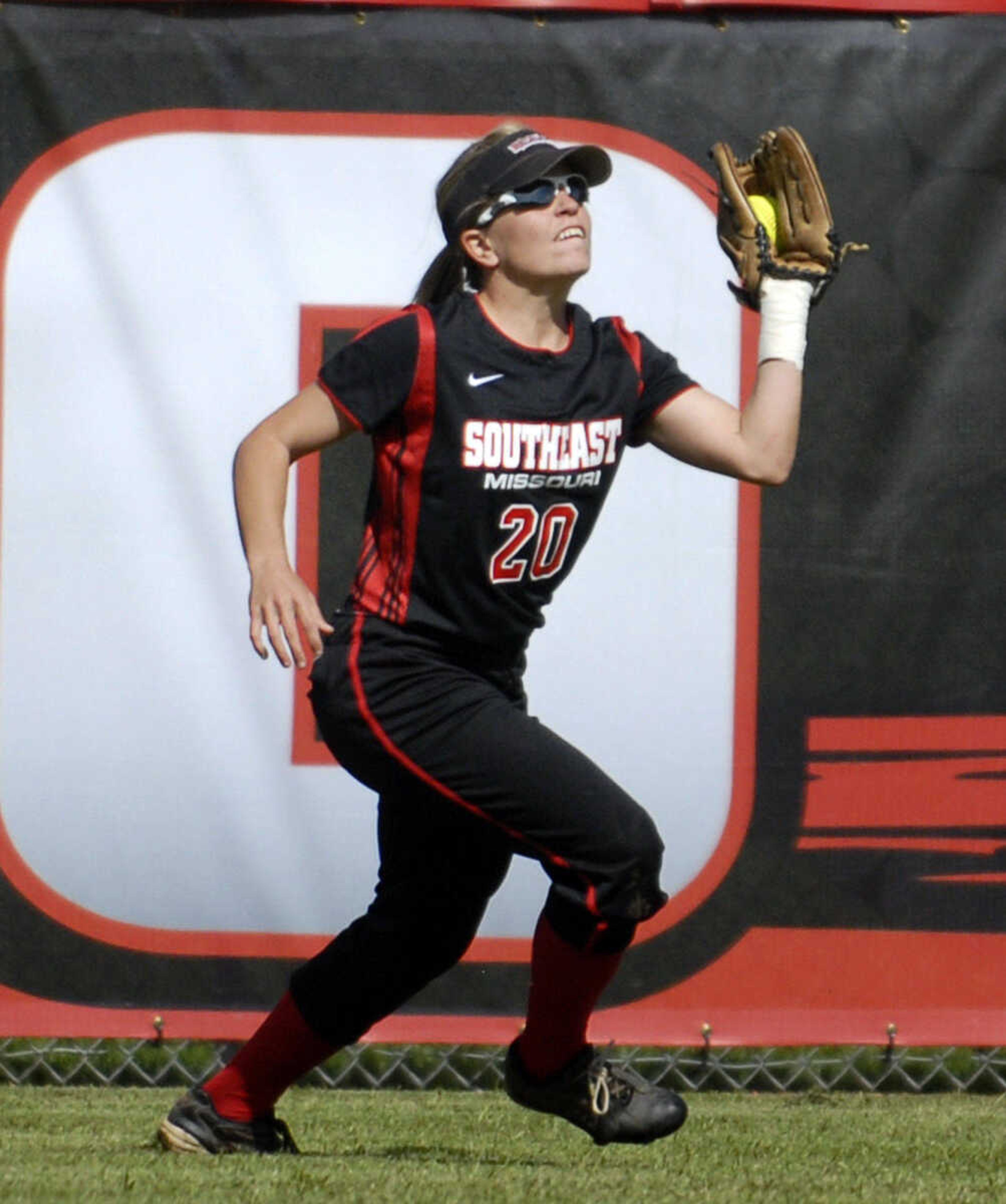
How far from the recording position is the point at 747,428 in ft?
10.6

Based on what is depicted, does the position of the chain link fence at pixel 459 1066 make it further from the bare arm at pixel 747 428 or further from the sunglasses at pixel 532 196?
the sunglasses at pixel 532 196

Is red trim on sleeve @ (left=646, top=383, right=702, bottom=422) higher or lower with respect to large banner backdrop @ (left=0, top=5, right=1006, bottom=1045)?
higher

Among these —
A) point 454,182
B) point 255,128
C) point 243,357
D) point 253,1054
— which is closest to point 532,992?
point 253,1054

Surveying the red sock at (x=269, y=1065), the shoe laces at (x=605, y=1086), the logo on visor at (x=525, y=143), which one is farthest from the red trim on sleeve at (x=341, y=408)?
the shoe laces at (x=605, y=1086)

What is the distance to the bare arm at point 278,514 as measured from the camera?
115 inches

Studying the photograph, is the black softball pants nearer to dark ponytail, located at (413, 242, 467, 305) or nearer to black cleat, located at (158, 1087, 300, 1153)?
black cleat, located at (158, 1087, 300, 1153)

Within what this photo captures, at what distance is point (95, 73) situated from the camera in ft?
14.7

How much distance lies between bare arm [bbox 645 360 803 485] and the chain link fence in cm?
167

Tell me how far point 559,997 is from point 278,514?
793mm

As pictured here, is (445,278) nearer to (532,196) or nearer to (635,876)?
(532,196)

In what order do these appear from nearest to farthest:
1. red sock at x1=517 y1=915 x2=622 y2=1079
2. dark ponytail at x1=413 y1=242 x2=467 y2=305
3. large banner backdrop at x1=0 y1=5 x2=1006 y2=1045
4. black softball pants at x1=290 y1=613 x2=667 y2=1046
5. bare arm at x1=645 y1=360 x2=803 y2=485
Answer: black softball pants at x1=290 y1=613 x2=667 y2=1046 < red sock at x1=517 y1=915 x2=622 y2=1079 < bare arm at x1=645 y1=360 x2=803 y2=485 < dark ponytail at x1=413 y1=242 x2=467 y2=305 < large banner backdrop at x1=0 y1=5 x2=1006 y2=1045

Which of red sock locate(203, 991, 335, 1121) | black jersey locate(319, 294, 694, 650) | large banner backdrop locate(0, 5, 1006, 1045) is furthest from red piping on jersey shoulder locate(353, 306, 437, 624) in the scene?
large banner backdrop locate(0, 5, 1006, 1045)

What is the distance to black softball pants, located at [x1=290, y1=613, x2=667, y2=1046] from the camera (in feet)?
9.82

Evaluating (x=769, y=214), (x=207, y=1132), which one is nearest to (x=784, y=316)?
(x=769, y=214)
